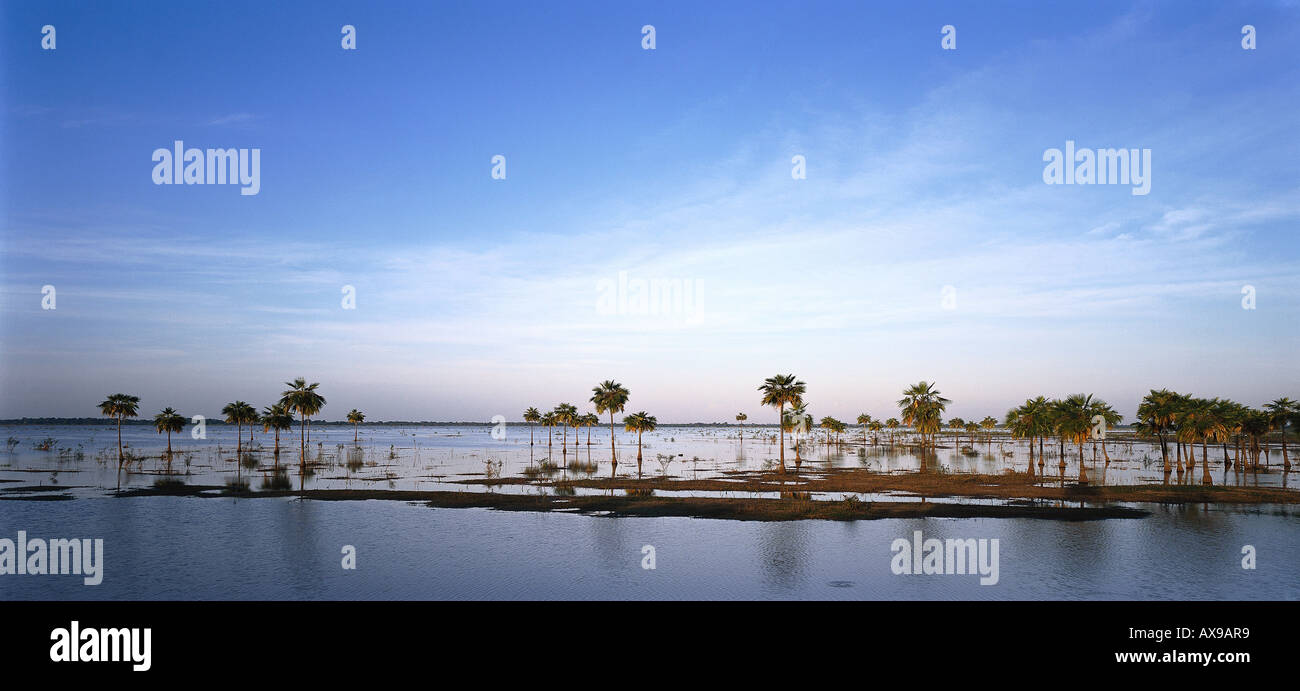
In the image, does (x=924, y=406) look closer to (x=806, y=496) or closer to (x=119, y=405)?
(x=806, y=496)

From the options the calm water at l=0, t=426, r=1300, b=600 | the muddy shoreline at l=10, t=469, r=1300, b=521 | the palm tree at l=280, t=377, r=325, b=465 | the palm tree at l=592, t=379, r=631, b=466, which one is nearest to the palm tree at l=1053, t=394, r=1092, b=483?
the muddy shoreline at l=10, t=469, r=1300, b=521

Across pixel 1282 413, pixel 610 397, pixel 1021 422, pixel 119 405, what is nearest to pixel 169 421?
pixel 119 405

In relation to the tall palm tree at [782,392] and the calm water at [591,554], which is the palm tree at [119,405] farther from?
the tall palm tree at [782,392]

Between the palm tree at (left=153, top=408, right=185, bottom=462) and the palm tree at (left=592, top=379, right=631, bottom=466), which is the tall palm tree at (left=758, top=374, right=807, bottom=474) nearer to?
the palm tree at (left=592, top=379, right=631, bottom=466)

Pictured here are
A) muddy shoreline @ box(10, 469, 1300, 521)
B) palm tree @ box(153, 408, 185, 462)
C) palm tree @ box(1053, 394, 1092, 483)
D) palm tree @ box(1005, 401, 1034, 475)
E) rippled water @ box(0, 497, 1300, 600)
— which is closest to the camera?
rippled water @ box(0, 497, 1300, 600)

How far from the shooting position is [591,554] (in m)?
36.8

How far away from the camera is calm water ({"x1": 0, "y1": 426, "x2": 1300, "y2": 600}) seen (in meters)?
29.8

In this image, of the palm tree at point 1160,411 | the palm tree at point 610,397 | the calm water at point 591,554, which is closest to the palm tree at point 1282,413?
the palm tree at point 1160,411

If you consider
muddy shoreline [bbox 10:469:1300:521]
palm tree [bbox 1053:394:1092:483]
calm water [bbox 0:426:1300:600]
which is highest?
palm tree [bbox 1053:394:1092:483]

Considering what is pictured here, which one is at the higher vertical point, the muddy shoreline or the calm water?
the calm water
